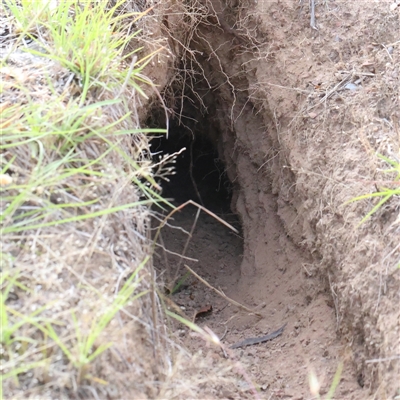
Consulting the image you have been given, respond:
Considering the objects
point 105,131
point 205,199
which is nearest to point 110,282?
point 105,131

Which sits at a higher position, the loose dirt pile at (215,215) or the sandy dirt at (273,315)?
the loose dirt pile at (215,215)

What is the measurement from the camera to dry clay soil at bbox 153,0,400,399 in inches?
71.7

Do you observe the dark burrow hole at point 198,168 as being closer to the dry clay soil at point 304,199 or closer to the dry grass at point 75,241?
the dry clay soil at point 304,199

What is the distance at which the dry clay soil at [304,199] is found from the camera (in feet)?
5.98

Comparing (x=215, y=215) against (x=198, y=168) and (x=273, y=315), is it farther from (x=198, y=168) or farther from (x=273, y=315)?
(x=198, y=168)

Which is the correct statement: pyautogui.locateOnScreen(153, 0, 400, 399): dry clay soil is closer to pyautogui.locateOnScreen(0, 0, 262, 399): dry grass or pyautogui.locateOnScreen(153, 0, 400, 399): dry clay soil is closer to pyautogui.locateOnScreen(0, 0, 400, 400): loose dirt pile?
pyautogui.locateOnScreen(0, 0, 400, 400): loose dirt pile

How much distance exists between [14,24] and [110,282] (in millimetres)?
1242

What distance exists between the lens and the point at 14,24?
2.01 m

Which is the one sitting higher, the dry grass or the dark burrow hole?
the dry grass

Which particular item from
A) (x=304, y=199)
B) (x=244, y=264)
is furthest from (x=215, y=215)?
(x=244, y=264)

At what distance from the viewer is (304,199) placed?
237 centimetres

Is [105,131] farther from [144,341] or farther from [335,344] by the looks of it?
[335,344]

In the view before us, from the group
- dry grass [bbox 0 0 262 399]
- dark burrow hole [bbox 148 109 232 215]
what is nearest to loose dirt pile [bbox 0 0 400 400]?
dry grass [bbox 0 0 262 399]

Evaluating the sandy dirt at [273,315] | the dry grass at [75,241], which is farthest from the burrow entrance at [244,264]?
the dry grass at [75,241]
